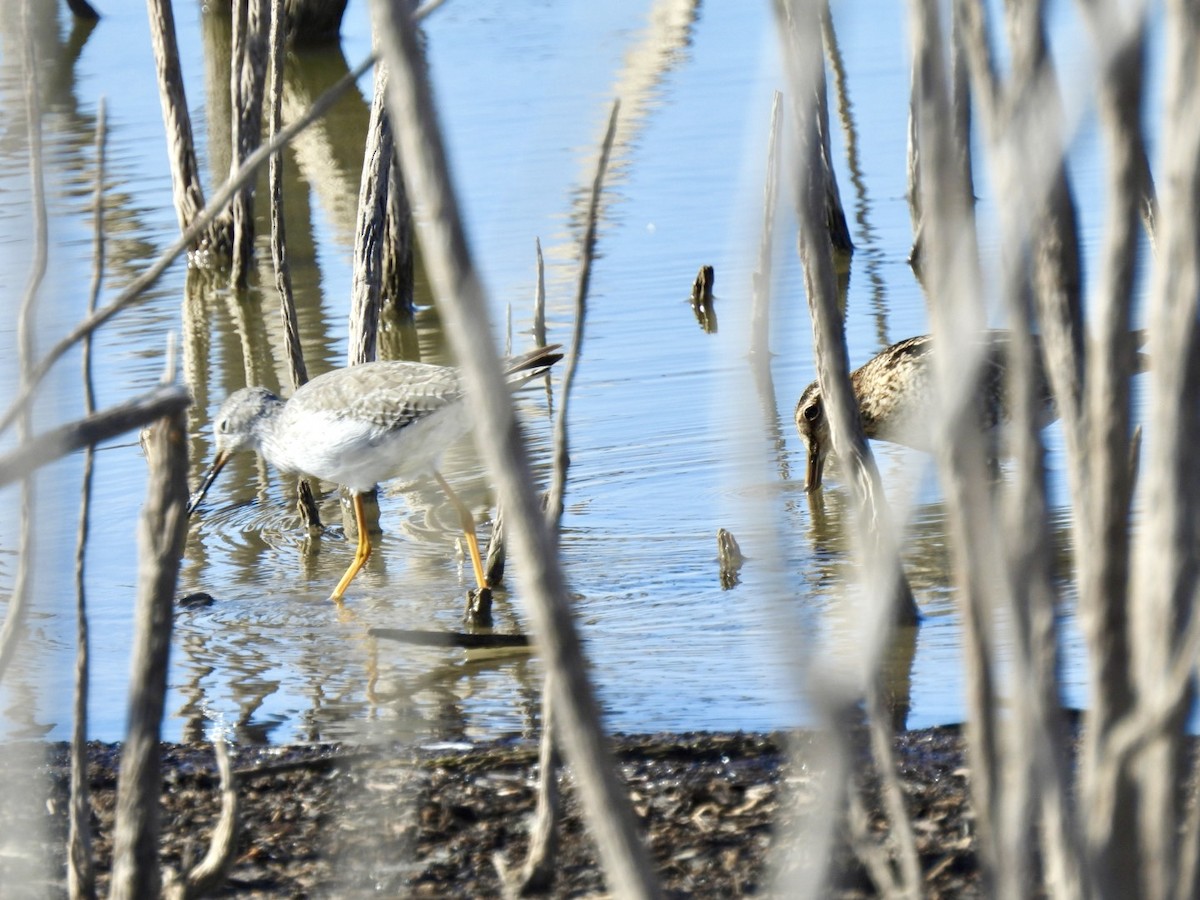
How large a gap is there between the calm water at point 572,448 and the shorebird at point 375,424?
18.3 inches

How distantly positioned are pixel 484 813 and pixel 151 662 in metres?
1.88

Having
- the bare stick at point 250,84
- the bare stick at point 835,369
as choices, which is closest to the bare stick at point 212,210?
the bare stick at point 835,369

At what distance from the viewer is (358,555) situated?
7020 millimetres

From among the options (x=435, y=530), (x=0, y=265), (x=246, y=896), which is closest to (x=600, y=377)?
(x=435, y=530)

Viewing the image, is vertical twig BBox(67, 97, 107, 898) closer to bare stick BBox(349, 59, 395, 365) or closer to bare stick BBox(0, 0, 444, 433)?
bare stick BBox(0, 0, 444, 433)

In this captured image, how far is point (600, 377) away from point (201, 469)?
7.45 ft

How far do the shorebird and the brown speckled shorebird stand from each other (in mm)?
1734

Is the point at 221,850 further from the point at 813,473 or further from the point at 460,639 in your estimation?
the point at 813,473

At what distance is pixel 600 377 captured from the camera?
30.9 ft

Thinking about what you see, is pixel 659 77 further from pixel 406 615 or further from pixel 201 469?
pixel 406 615

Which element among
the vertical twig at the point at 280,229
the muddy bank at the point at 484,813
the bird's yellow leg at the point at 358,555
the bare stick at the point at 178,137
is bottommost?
the muddy bank at the point at 484,813

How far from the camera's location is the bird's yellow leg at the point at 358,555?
688 cm

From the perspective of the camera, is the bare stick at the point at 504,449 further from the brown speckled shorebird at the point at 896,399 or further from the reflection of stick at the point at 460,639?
the brown speckled shorebird at the point at 896,399

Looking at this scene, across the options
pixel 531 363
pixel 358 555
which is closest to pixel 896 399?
pixel 531 363
